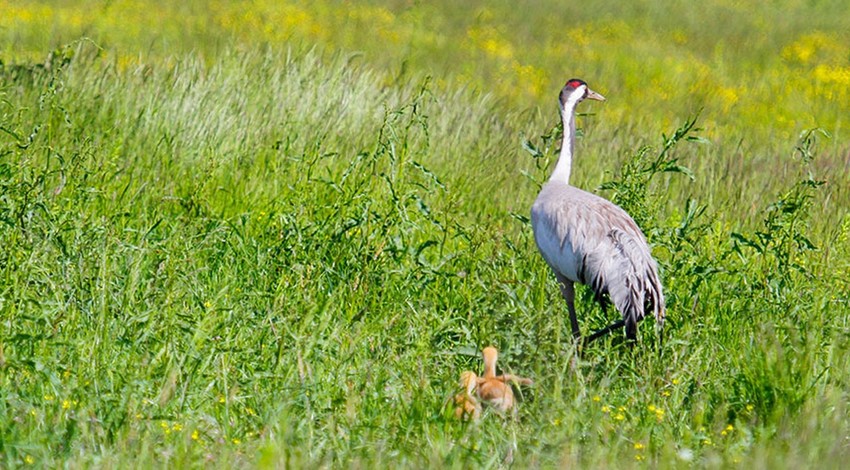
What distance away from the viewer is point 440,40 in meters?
17.2

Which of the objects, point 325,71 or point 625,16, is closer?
point 325,71

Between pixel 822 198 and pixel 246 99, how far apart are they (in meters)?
4.16

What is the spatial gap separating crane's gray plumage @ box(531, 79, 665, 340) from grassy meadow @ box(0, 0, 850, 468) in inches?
7.6

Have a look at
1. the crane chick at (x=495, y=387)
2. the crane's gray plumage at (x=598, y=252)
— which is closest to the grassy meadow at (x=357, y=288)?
the crane chick at (x=495, y=387)

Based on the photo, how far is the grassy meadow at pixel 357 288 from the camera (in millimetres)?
4207

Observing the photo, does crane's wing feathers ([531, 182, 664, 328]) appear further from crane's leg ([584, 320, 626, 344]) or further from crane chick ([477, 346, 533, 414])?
crane chick ([477, 346, 533, 414])

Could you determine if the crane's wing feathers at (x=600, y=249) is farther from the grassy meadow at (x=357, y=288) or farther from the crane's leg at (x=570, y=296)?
the grassy meadow at (x=357, y=288)

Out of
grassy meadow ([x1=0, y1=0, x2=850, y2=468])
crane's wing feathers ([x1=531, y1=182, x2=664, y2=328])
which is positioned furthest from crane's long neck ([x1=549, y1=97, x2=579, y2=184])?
crane's wing feathers ([x1=531, y1=182, x2=664, y2=328])

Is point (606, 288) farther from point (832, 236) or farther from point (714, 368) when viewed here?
point (832, 236)

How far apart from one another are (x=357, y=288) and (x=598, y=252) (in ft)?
3.82

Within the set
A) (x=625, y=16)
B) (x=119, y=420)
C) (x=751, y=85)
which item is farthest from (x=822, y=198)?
(x=625, y=16)

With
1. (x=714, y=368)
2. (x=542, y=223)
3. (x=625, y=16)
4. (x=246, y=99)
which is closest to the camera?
(x=714, y=368)

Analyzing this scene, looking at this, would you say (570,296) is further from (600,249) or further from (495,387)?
(495,387)

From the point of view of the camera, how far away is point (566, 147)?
22.1 feet
